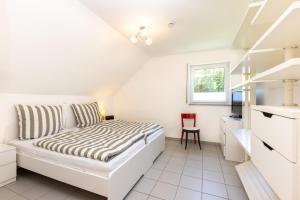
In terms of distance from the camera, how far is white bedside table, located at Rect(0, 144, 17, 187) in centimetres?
179

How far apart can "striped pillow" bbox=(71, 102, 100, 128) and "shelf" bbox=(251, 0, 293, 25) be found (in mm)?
3154

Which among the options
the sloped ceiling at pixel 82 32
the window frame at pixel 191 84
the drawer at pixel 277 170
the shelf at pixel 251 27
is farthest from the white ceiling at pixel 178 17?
the drawer at pixel 277 170

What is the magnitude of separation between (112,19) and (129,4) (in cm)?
47

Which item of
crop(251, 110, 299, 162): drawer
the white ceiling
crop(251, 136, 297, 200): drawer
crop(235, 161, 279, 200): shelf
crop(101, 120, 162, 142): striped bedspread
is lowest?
crop(235, 161, 279, 200): shelf

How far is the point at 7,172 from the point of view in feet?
6.08

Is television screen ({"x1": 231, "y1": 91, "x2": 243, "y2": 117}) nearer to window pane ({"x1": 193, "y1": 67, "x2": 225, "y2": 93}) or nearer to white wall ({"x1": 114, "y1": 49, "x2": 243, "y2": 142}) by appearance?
white wall ({"x1": 114, "y1": 49, "x2": 243, "y2": 142})

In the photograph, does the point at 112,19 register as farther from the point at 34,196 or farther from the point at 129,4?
the point at 34,196

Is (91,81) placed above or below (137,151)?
above

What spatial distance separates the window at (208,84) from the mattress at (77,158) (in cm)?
224

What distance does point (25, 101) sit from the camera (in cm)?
238

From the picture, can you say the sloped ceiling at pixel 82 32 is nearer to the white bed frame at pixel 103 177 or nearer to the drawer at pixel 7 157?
the drawer at pixel 7 157

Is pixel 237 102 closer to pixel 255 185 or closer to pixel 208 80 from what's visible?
pixel 208 80

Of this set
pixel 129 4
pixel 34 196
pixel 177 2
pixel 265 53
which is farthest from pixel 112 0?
pixel 34 196

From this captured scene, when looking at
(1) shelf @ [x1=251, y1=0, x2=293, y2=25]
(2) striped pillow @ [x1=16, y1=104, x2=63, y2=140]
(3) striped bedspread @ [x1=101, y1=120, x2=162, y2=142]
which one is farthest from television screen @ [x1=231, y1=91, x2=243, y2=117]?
(2) striped pillow @ [x1=16, y1=104, x2=63, y2=140]
